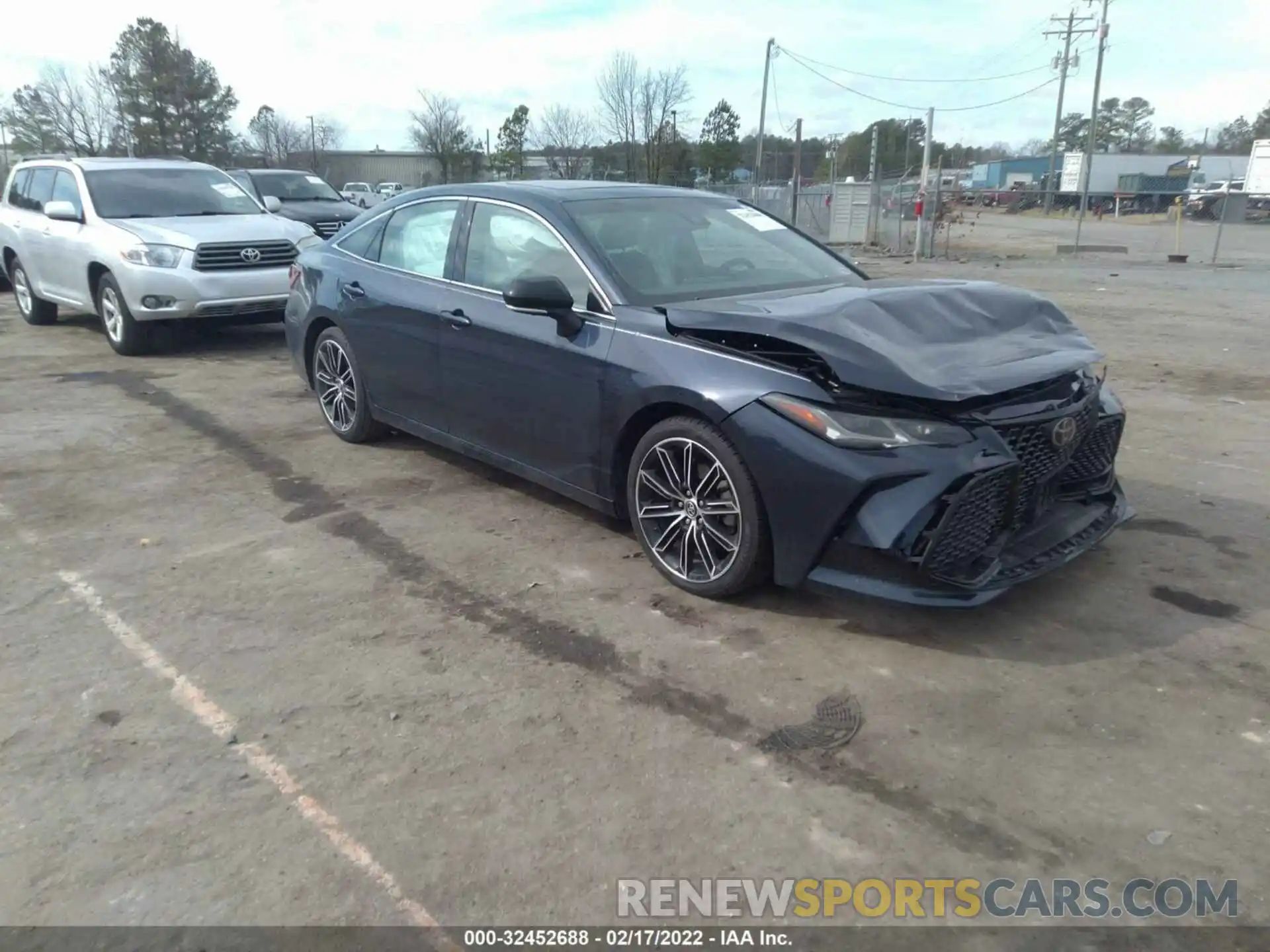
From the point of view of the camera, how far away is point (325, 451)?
20.9ft

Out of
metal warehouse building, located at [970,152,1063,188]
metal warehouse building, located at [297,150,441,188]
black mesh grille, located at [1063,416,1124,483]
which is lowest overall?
black mesh grille, located at [1063,416,1124,483]

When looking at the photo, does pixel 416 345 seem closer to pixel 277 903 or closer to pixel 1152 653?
pixel 277 903

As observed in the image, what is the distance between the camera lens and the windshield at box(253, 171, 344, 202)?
17.2 m

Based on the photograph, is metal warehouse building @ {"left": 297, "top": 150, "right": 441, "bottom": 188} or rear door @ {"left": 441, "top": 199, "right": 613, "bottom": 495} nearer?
rear door @ {"left": 441, "top": 199, "right": 613, "bottom": 495}

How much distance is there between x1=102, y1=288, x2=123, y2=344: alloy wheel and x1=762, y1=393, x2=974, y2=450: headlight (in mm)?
8270

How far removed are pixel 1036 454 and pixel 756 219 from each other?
2.32m

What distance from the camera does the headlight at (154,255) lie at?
9172mm

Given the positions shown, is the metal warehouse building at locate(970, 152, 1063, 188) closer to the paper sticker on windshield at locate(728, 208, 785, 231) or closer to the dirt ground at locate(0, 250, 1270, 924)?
the paper sticker on windshield at locate(728, 208, 785, 231)

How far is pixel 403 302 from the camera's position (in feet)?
Answer: 18.2

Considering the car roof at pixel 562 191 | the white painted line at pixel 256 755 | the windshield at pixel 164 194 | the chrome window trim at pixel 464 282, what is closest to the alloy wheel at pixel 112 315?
the windshield at pixel 164 194

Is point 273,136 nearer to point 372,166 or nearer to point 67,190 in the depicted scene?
point 372,166

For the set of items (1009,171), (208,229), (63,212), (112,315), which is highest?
(1009,171)

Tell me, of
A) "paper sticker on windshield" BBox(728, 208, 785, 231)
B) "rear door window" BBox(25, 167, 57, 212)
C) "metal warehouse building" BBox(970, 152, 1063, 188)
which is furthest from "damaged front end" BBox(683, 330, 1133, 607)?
"metal warehouse building" BBox(970, 152, 1063, 188)

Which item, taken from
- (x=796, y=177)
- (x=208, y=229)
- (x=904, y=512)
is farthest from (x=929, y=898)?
(x=796, y=177)
